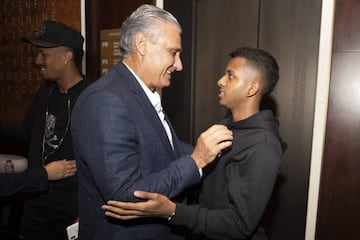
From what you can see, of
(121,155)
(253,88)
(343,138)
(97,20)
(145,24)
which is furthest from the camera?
(97,20)

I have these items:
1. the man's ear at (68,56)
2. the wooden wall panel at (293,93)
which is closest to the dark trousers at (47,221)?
the man's ear at (68,56)

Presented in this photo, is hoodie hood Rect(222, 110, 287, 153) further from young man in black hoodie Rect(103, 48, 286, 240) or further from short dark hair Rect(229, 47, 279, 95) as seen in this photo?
short dark hair Rect(229, 47, 279, 95)

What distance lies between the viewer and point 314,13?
2.12m

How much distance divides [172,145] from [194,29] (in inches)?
56.9

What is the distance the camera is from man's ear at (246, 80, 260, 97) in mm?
1607

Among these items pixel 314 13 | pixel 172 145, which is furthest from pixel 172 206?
pixel 314 13

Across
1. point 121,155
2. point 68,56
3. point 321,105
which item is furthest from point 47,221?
point 321,105

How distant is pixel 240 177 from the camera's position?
4.54 ft

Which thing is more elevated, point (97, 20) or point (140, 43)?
point (97, 20)

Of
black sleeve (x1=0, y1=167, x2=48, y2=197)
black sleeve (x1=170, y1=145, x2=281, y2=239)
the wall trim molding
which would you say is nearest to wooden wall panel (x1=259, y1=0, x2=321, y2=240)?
the wall trim molding

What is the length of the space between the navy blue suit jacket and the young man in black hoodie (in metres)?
0.06

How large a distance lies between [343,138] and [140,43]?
4.50 feet

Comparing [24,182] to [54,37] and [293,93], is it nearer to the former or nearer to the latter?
[54,37]

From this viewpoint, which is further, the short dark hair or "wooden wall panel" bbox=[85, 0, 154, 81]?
"wooden wall panel" bbox=[85, 0, 154, 81]
